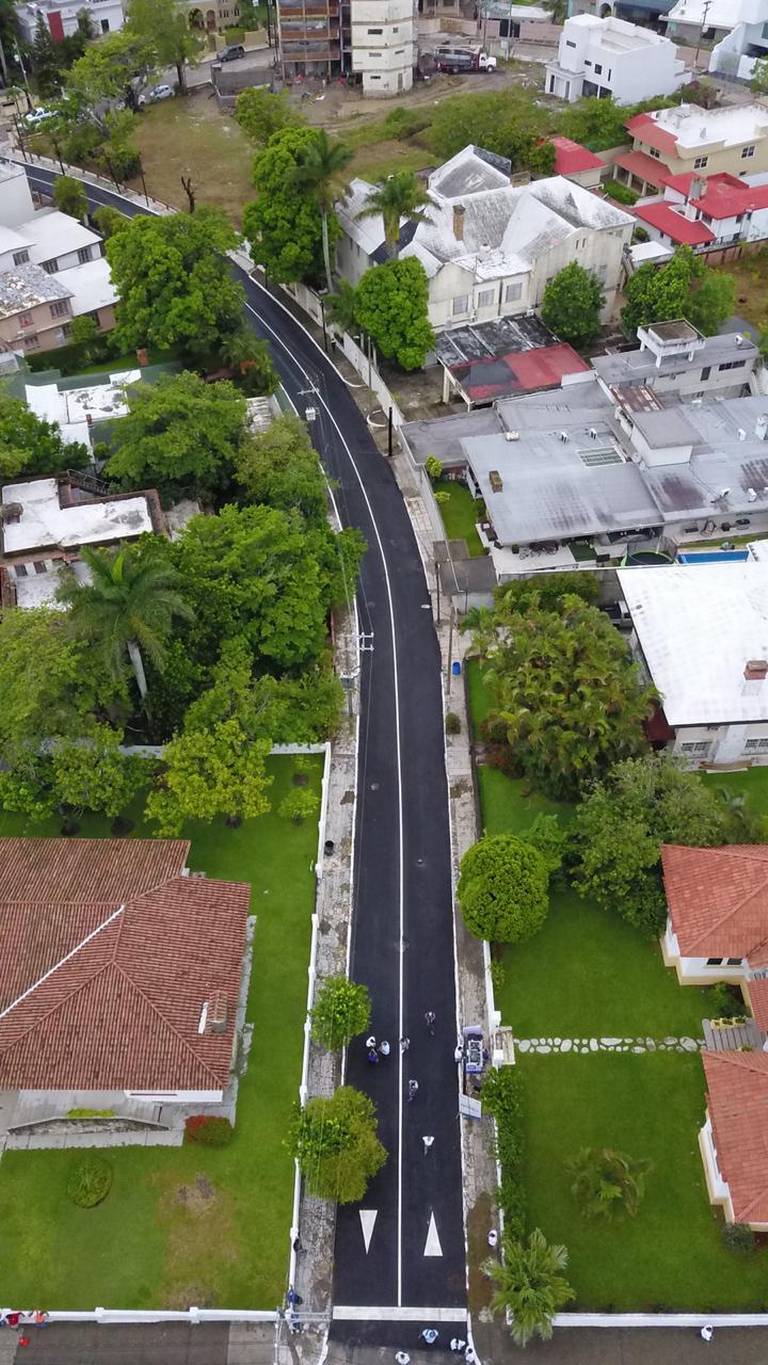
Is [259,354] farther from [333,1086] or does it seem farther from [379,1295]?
[379,1295]

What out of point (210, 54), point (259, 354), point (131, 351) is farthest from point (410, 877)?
point (210, 54)

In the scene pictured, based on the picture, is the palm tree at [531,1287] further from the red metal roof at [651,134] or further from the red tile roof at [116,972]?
the red metal roof at [651,134]

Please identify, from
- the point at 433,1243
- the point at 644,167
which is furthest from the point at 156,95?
the point at 433,1243

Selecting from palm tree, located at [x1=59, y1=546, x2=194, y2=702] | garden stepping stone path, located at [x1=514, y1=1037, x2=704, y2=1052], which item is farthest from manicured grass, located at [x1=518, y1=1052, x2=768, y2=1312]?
palm tree, located at [x1=59, y1=546, x2=194, y2=702]

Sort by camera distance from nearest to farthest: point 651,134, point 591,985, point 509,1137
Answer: point 509,1137, point 591,985, point 651,134

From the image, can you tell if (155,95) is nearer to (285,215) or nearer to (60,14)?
(60,14)

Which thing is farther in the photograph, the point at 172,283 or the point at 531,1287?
the point at 172,283
